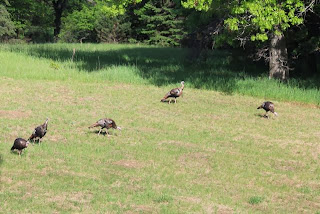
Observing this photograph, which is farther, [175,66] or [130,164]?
[175,66]

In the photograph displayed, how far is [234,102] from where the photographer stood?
78.0ft

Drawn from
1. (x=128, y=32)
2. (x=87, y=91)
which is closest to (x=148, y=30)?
(x=128, y=32)

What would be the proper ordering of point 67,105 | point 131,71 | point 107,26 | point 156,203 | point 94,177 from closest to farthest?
point 156,203 < point 94,177 < point 67,105 < point 131,71 < point 107,26

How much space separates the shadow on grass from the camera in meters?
27.6

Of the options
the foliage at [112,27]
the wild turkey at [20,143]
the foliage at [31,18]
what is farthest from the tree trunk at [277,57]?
the foliage at [31,18]

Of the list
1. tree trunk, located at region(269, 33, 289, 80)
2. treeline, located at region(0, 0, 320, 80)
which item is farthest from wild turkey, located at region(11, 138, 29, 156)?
tree trunk, located at region(269, 33, 289, 80)

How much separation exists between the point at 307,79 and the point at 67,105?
14883 mm

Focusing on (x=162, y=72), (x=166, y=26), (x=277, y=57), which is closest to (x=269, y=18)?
(x=277, y=57)

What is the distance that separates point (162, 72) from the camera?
30.9 m

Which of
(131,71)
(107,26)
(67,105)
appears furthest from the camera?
(107,26)

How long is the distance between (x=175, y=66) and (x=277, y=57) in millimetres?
7664

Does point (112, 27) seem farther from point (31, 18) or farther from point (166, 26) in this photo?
point (31, 18)

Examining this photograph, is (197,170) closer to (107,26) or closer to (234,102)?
(234,102)

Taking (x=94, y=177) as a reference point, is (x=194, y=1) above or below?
above
